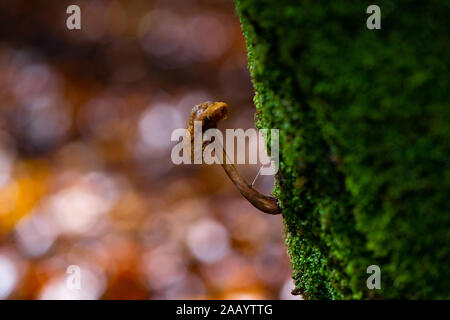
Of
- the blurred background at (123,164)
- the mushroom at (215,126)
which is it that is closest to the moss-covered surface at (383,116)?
the mushroom at (215,126)

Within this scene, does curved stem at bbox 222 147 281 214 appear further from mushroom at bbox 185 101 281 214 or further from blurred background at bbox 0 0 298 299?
blurred background at bbox 0 0 298 299

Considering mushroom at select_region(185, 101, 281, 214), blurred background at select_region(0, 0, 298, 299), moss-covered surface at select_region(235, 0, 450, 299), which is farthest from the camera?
blurred background at select_region(0, 0, 298, 299)

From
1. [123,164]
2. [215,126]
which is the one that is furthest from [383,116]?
[123,164]

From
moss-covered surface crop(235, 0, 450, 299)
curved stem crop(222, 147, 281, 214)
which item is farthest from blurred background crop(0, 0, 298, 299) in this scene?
moss-covered surface crop(235, 0, 450, 299)

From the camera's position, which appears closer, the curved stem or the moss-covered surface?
the moss-covered surface

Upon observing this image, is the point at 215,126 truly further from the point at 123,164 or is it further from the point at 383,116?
the point at 123,164
